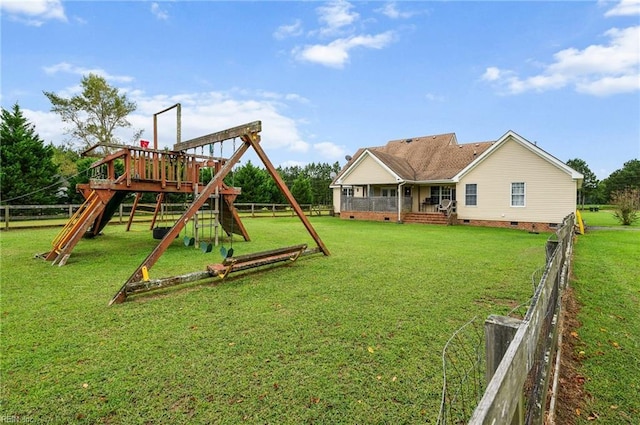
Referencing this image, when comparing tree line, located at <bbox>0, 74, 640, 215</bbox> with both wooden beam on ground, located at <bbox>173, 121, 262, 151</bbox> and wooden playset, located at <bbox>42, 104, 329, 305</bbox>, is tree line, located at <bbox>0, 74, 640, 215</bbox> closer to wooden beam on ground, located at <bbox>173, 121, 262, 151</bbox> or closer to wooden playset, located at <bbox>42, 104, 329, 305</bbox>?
wooden playset, located at <bbox>42, 104, 329, 305</bbox>

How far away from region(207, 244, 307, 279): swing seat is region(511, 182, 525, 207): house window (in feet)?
48.3

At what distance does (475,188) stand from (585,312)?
50.0ft

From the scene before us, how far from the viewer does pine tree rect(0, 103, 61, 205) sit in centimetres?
1914

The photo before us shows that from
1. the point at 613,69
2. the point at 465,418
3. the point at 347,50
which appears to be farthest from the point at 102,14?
the point at 613,69

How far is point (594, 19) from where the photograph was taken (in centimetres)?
1310

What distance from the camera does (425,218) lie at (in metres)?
20.2

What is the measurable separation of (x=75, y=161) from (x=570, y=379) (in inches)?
1487

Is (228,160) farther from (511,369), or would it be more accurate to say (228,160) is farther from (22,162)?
(22,162)

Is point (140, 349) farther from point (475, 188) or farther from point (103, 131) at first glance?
point (103, 131)

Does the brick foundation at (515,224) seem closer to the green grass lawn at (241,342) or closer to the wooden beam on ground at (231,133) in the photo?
the green grass lawn at (241,342)

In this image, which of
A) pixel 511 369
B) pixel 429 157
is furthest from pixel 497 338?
pixel 429 157

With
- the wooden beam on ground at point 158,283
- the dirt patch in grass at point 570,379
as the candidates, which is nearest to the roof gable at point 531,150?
the dirt patch in grass at point 570,379

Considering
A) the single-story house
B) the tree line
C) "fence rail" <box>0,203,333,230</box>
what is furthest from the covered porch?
the tree line

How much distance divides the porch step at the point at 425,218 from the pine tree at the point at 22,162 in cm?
2201
